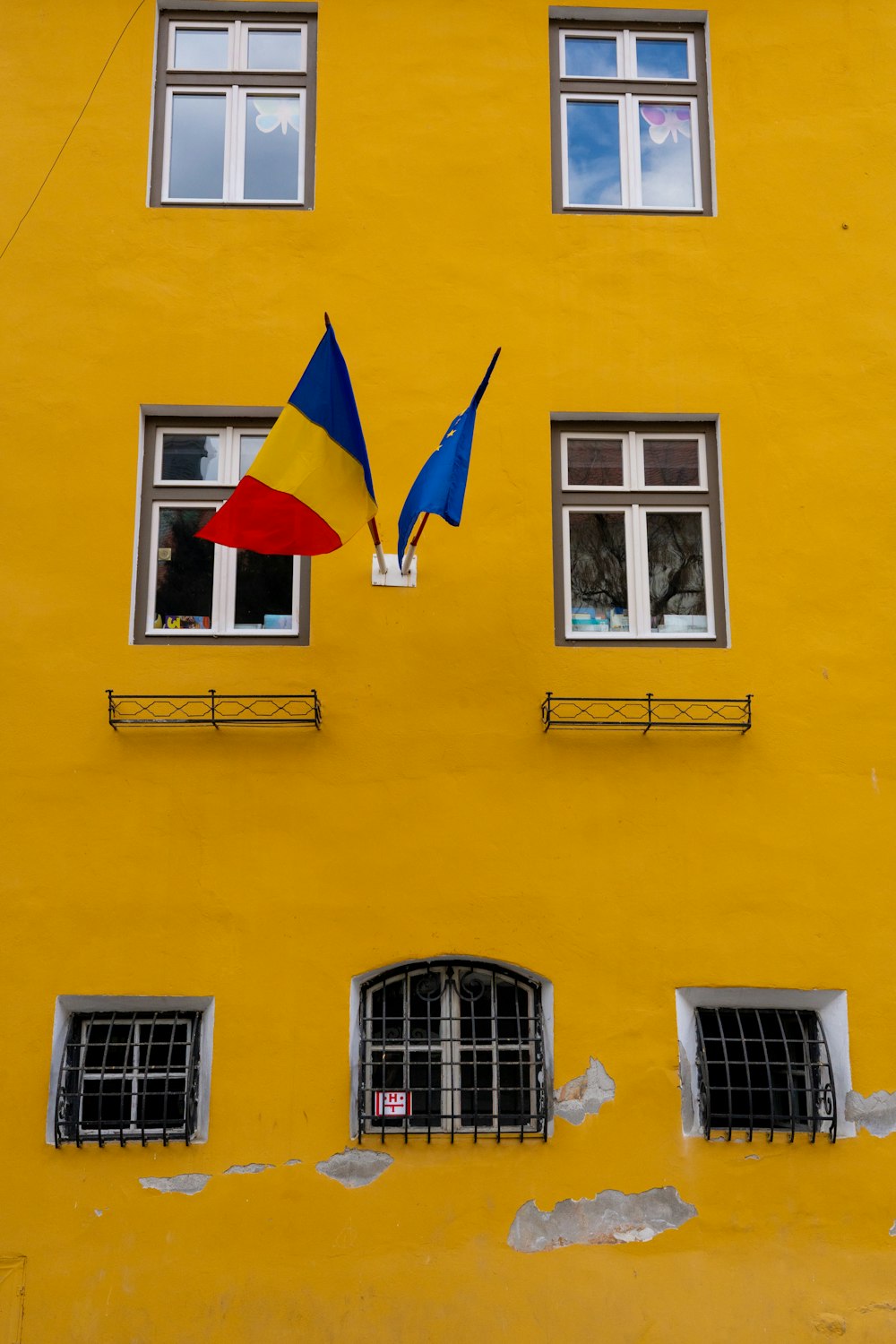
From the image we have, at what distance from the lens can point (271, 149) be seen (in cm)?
935

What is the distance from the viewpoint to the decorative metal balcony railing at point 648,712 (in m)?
8.40

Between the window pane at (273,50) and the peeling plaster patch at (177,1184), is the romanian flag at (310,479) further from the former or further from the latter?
the peeling plaster patch at (177,1184)

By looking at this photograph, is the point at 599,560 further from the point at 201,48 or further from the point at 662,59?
the point at 201,48

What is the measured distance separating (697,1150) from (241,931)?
3038mm

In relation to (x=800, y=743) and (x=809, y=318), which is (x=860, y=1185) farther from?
(x=809, y=318)

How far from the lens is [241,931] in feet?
26.5

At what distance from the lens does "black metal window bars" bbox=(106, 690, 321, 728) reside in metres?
A: 8.31

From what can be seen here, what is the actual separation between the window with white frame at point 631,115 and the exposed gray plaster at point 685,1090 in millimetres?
5723

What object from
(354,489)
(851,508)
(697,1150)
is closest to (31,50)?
(354,489)

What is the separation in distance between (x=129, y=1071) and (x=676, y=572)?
4.73 m

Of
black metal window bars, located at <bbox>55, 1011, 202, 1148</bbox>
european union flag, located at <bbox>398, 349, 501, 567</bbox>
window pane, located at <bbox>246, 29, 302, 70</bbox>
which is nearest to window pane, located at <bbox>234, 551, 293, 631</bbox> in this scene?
european union flag, located at <bbox>398, 349, 501, 567</bbox>

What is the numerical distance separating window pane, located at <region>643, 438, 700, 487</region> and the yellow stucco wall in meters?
0.32

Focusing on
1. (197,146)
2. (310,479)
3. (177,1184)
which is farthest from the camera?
(197,146)

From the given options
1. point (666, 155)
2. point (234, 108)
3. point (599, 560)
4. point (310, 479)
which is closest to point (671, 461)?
point (599, 560)
